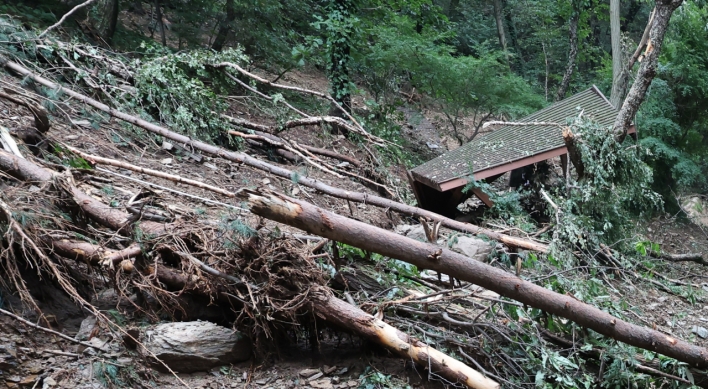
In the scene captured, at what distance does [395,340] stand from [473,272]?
2.16 feet

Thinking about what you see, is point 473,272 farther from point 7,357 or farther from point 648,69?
point 648,69

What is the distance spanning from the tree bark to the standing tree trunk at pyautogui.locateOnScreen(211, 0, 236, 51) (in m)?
6.62

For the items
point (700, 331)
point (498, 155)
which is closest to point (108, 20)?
point (498, 155)

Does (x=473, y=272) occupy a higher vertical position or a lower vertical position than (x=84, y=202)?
lower

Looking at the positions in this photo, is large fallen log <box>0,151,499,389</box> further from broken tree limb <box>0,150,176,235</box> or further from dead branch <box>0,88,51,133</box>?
dead branch <box>0,88,51,133</box>

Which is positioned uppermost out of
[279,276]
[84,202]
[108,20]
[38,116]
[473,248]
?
[108,20]

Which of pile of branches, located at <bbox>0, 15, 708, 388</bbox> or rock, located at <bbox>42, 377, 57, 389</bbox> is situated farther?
pile of branches, located at <bbox>0, 15, 708, 388</bbox>

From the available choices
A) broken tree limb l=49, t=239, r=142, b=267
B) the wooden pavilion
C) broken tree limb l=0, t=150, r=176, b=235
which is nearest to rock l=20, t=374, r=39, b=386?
broken tree limb l=49, t=239, r=142, b=267

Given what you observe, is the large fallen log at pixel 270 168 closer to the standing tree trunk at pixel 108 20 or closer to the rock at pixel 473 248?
the rock at pixel 473 248

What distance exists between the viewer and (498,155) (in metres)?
8.52

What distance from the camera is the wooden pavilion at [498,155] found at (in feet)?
26.6

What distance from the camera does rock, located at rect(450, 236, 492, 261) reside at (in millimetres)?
6195

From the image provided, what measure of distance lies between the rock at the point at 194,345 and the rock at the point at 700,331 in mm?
4544

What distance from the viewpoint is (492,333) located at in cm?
415
